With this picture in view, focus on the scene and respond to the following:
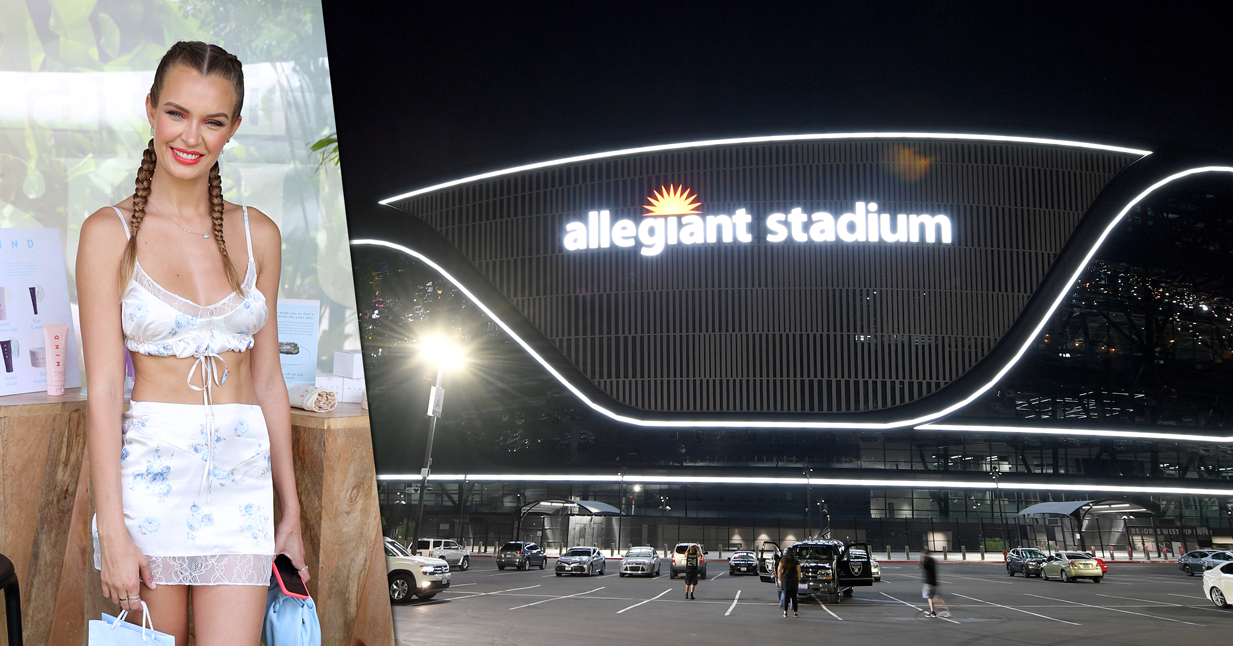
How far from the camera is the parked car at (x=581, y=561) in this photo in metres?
6.04

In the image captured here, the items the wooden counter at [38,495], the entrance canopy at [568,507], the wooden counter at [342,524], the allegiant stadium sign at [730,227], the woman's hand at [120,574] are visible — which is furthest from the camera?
the entrance canopy at [568,507]

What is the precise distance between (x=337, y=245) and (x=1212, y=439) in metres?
6.92

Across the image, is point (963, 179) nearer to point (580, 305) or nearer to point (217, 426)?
point (580, 305)

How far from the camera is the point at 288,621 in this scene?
1683 mm

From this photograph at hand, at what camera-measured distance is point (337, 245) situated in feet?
9.82

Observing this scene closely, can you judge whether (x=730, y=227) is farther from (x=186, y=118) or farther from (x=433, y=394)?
(x=186, y=118)

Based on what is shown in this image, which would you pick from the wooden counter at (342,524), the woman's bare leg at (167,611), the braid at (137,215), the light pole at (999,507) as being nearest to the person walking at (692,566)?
the light pole at (999,507)

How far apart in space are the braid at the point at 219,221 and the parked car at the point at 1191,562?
653 centimetres

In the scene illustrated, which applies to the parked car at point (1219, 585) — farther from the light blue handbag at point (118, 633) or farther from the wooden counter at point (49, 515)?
the wooden counter at point (49, 515)

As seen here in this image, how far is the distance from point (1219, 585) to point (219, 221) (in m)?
6.70

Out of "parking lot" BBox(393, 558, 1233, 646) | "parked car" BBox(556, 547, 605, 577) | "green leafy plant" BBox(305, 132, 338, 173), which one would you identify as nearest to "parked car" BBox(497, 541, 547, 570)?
"parked car" BBox(556, 547, 605, 577)

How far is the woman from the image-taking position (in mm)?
1483

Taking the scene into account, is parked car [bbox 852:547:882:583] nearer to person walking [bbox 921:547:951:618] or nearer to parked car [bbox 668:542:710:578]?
person walking [bbox 921:547:951:618]

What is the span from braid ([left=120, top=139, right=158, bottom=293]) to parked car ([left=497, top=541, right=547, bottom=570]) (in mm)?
5211
